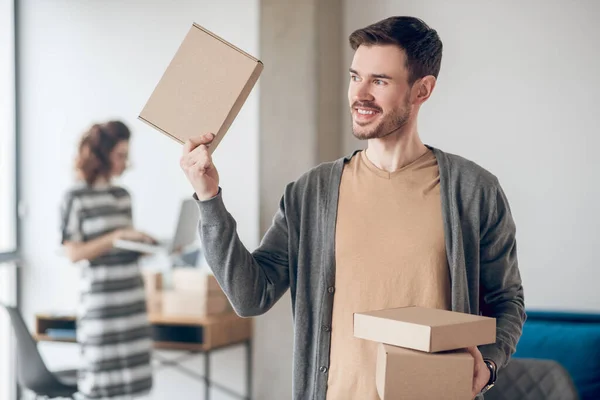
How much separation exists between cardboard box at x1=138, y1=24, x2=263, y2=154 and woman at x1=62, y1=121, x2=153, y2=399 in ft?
6.23

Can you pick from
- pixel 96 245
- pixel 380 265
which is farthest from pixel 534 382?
pixel 96 245

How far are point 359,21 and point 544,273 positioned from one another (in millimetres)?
1471

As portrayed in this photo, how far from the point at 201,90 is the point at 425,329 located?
64cm

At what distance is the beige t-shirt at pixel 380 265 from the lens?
4.93 ft

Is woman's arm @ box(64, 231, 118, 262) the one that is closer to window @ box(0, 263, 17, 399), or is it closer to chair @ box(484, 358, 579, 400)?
window @ box(0, 263, 17, 399)

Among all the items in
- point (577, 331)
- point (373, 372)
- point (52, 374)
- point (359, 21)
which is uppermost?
point (359, 21)

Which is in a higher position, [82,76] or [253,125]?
[82,76]

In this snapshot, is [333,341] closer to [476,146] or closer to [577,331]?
[577,331]

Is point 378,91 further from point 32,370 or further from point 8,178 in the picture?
point 8,178

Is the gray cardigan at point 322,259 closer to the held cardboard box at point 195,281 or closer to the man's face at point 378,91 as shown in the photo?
the man's face at point 378,91

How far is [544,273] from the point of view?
3.21 metres

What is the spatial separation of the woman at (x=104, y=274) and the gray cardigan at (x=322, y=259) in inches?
72.5

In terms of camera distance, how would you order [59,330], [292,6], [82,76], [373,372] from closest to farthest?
[373,372]
[292,6]
[59,330]
[82,76]

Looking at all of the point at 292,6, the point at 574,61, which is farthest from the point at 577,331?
the point at 292,6
